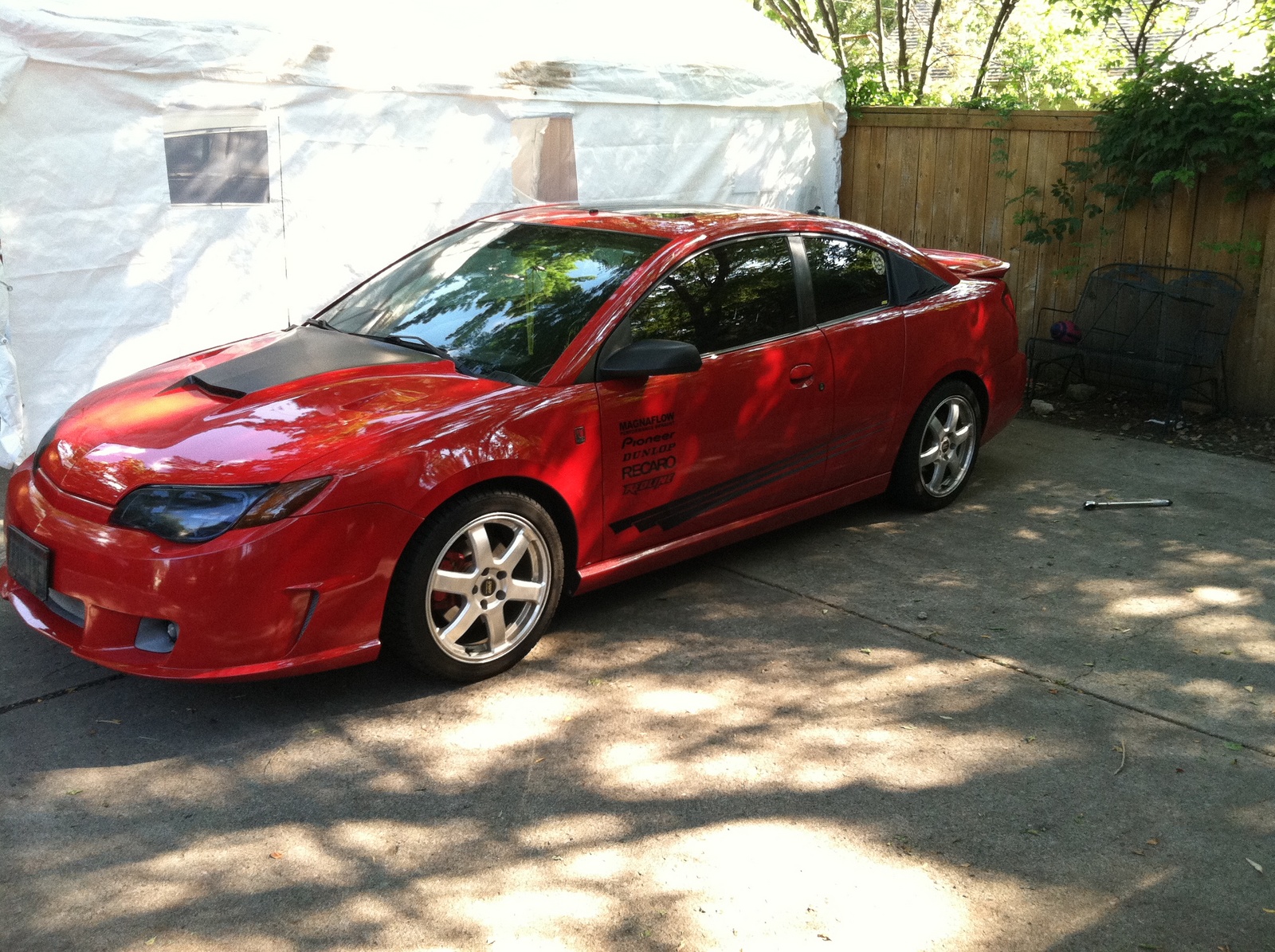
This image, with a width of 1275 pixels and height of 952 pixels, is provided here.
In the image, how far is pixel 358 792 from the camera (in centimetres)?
375

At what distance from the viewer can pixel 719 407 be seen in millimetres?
5031

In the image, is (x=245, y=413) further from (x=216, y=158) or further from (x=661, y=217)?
(x=216, y=158)

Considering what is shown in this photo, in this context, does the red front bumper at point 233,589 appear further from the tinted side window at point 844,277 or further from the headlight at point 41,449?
the tinted side window at point 844,277

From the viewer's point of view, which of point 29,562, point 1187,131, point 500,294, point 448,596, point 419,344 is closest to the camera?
point 29,562

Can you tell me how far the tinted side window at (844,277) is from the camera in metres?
5.59

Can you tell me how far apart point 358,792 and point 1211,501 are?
5.07 metres

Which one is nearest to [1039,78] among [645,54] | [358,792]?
[645,54]

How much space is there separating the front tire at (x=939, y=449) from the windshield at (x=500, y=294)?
1.83m

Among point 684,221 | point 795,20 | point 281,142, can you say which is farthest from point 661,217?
point 795,20

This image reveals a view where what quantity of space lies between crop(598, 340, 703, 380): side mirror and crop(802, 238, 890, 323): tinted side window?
1.10m

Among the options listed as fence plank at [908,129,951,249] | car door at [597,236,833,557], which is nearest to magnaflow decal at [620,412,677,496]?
car door at [597,236,833,557]

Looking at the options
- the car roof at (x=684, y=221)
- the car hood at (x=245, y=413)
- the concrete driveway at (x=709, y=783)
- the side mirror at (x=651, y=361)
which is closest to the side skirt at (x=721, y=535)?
the concrete driveway at (x=709, y=783)

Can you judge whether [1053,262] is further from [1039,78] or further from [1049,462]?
[1039,78]

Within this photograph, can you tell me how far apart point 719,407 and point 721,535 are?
0.56 m
